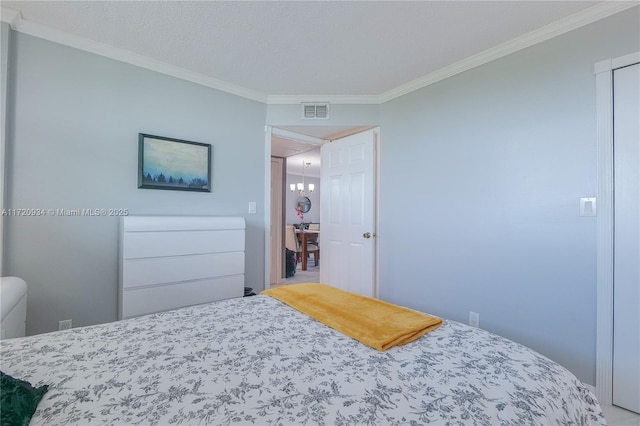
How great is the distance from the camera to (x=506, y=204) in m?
2.15

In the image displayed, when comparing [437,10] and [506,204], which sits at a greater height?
[437,10]

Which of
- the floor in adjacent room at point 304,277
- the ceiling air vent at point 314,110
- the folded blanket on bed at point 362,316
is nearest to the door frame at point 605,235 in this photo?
the folded blanket on bed at point 362,316

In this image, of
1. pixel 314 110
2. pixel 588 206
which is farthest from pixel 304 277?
pixel 588 206

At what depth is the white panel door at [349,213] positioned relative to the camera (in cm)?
313

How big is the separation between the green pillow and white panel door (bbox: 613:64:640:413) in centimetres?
261

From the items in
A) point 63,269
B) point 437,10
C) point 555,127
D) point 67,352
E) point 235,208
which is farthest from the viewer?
point 235,208

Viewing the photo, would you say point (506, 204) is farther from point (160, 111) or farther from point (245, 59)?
point (160, 111)

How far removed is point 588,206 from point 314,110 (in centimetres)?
238

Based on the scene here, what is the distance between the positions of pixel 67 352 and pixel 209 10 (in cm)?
192

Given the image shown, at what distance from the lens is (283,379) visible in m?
0.87

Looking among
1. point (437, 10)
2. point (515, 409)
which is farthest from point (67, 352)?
point (437, 10)

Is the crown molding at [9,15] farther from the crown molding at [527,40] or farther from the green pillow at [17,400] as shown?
the crown molding at [527,40]

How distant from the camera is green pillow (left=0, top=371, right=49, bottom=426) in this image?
0.63 metres

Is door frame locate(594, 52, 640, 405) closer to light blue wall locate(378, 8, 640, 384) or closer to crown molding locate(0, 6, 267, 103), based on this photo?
light blue wall locate(378, 8, 640, 384)
